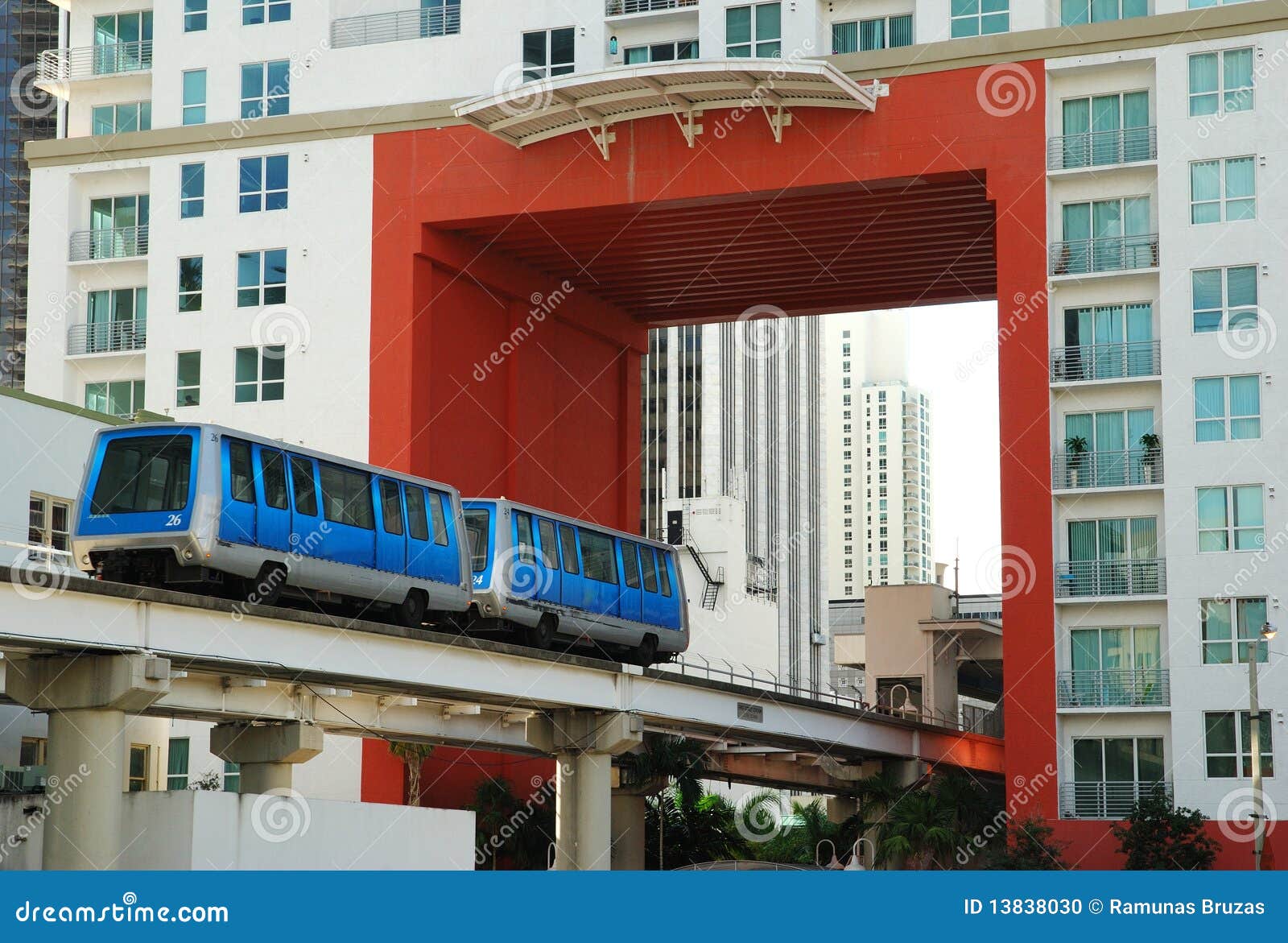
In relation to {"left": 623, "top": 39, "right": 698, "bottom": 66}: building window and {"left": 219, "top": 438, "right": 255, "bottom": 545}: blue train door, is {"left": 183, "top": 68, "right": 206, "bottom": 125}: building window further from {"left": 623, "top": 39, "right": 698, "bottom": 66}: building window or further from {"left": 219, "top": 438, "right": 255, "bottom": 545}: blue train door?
{"left": 219, "top": 438, "right": 255, "bottom": 545}: blue train door

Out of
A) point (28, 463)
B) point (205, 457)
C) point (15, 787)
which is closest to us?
point (205, 457)

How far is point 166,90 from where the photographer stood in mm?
51438

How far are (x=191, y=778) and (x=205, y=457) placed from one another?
20.0 m

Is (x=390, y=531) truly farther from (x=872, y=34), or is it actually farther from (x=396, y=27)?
(x=396, y=27)

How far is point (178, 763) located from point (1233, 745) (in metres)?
23.7

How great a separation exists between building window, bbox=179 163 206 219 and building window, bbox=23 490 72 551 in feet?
40.1

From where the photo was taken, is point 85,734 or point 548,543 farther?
point 548,543

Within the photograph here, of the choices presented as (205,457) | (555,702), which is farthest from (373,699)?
→ (205,457)

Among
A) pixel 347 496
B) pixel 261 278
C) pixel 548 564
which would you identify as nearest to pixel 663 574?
pixel 548 564

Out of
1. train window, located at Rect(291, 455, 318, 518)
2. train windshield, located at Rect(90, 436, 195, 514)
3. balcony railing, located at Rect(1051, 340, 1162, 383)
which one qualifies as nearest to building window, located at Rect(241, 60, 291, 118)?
balcony railing, located at Rect(1051, 340, 1162, 383)

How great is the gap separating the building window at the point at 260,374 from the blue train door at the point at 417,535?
16736 millimetres

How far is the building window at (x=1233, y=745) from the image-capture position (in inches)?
1588

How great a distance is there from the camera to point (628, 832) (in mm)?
47344

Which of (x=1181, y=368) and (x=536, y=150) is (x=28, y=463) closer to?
(x=536, y=150)
